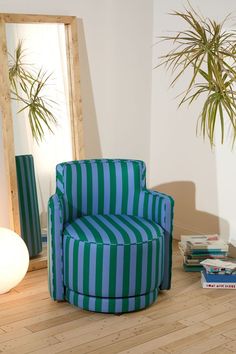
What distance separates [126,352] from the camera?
3109mm

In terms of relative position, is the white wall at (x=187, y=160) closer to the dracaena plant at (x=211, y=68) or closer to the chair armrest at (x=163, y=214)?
the dracaena plant at (x=211, y=68)

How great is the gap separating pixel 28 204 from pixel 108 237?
1.03m

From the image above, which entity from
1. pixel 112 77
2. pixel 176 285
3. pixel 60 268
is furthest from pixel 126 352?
pixel 112 77

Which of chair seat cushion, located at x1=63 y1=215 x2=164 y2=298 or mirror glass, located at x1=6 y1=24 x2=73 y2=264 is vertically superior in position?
mirror glass, located at x1=6 y1=24 x2=73 y2=264

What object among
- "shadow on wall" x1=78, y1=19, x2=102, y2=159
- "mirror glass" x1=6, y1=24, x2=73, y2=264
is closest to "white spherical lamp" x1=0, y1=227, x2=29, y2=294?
"mirror glass" x1=6, y1=24, x2=73, y2=264

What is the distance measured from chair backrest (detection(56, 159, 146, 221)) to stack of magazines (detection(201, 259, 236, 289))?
637 millimetres

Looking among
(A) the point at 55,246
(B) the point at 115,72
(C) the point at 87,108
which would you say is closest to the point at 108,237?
(A) the point at 55,246

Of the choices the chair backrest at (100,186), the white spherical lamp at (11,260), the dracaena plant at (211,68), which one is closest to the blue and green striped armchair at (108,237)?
the chair backrest at (100,186)

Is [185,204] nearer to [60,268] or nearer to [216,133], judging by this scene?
[216,133]

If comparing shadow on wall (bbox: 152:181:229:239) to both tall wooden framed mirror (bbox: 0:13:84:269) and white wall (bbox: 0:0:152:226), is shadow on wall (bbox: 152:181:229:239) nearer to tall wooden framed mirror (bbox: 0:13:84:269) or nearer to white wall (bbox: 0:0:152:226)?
white wall (bbox: 0:0:152:226)

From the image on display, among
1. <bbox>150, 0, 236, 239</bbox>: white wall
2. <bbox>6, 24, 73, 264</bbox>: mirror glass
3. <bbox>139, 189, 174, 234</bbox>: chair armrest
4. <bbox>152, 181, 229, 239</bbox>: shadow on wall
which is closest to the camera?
<bbox>139, 189, 174, 234</bbox>: chair armrest

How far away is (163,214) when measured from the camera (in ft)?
12.5

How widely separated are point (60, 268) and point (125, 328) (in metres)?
0.56

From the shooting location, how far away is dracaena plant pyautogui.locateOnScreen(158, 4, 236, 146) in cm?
410
